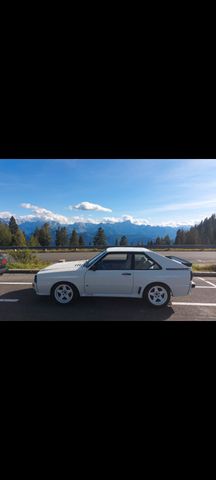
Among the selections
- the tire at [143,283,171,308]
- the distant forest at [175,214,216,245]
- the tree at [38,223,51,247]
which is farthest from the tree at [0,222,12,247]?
the tire at [143,283,171,308]

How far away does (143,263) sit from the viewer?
3.95m

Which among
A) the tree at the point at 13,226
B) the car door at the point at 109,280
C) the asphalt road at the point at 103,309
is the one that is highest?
the tree at the point at 13,226

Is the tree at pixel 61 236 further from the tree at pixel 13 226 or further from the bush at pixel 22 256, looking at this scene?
the bush at pixel 22 256

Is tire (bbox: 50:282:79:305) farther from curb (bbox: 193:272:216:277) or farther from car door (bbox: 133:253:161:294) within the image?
curb (bbox: 193:272:216:277)

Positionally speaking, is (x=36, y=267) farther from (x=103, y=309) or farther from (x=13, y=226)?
(x=13, y=226)

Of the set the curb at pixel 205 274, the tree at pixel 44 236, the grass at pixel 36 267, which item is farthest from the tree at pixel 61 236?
the curb at pixel 205 274

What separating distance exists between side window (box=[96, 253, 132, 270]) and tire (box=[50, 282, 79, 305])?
2.42 feet

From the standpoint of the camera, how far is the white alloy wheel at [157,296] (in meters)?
3.85

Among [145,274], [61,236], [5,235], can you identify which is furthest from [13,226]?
[145,274]

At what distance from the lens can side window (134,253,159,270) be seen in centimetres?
388

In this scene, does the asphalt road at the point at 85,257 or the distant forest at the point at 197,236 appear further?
the distant forest at the point at 197,236

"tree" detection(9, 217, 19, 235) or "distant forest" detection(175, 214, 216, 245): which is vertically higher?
"tree" detection(9, 217, 19, 235)

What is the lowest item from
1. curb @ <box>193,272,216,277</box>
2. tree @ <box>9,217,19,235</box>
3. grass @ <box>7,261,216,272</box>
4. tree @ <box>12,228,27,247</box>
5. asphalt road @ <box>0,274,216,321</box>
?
asphalt road @ <box>0,274,216,321</box>
